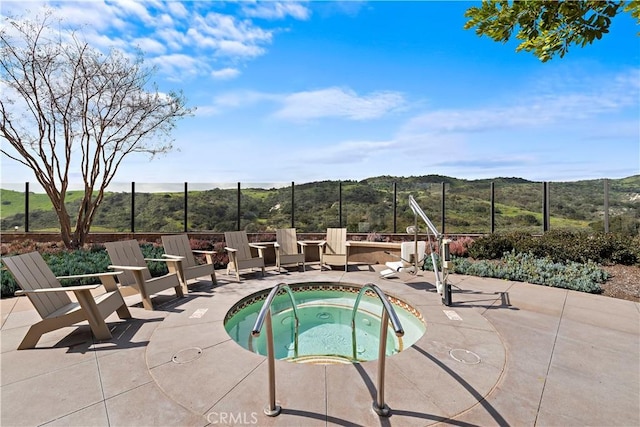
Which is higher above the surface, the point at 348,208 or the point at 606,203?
the point at 606,203

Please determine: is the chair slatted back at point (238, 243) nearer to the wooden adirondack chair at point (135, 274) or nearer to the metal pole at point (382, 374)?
the wooden adirondack chair at point (135, 274)

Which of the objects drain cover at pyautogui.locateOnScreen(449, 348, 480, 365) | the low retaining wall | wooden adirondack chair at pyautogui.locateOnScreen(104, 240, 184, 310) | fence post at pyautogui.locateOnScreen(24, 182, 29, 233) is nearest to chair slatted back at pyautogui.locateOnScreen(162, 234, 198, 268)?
wooden adirondack chair at pyautogui.locateOnScreen(104, 240, 184, 310)

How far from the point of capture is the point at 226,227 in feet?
34.0

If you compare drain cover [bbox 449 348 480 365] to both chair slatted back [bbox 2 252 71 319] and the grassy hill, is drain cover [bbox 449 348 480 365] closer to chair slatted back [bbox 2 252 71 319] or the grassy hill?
chair slatted back [bbox 2 252 71 319]

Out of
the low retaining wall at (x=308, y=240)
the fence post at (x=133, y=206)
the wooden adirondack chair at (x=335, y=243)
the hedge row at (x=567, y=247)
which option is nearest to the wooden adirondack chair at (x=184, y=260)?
the low retaining wall at (x=308, y=240)

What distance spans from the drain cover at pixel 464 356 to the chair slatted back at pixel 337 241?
4513 mm

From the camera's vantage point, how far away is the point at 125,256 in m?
4.68

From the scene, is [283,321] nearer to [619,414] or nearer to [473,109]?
[619,414]

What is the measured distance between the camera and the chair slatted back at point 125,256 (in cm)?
449

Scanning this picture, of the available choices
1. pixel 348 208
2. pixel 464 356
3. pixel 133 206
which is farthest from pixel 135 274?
pixel 348 208

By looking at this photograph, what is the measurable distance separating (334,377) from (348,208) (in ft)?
27.2

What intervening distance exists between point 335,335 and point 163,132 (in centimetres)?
839

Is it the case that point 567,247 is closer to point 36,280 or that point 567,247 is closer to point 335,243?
point 335,243

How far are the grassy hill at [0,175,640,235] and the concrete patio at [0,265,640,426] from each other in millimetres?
6235
